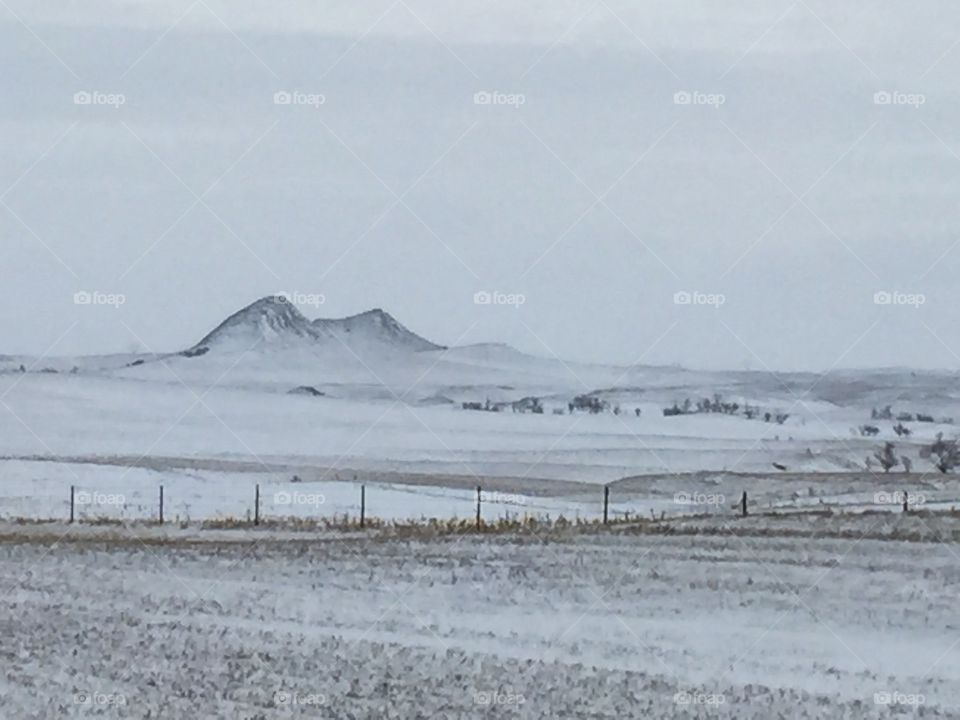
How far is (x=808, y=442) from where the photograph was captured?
17031 mm

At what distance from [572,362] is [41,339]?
186 inches

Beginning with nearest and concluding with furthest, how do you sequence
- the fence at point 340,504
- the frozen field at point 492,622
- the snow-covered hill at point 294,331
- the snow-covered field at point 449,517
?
the frozen field at point 492,622, the snow-covered field at point 449,517, the snow-covered hill at point 294,331, the fence at point 340,504

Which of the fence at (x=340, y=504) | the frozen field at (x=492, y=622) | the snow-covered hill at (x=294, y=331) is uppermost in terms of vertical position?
the snow-covered hill at (x=294, y=331)

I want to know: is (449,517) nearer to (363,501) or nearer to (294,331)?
(363,501)

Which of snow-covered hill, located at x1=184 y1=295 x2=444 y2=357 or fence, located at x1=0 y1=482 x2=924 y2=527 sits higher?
snow-covered hill, located at x1=184 y1=295 x2=444 y2=357

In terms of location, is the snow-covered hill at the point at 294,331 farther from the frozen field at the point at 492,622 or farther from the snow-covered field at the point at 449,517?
the frozen field at the point at 492,622

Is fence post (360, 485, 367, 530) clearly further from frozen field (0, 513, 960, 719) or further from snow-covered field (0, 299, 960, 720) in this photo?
frozen field (0, 513, 960, 719)

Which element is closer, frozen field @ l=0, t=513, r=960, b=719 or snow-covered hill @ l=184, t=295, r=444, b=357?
frozen field @ l=0, t=513, r=960, b=719

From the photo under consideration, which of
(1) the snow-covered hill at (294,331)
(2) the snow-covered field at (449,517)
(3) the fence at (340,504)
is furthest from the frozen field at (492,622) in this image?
(1) the snow-covered hill at (294,331)

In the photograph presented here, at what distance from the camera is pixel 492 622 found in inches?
593

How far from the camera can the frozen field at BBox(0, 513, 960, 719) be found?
12695 mm

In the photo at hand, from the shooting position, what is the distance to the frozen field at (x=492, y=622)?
12.7 metres

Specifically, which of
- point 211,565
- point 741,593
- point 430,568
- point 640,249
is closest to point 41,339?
point 211,565

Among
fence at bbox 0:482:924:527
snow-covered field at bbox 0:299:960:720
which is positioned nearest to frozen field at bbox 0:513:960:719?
snow-covered field at bbox 0:299:960:720
